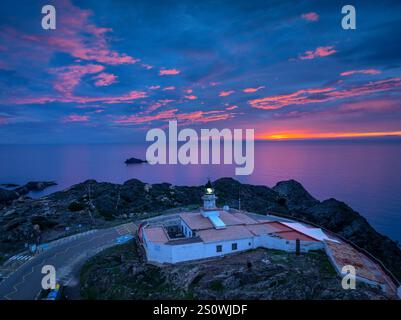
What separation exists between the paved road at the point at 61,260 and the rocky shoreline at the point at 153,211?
4387mm

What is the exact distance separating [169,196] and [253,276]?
1611 inches

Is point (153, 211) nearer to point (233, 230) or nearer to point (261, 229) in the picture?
point (233, 230)

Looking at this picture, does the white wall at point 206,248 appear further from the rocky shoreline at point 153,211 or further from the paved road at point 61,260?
the rocky shoreline at point 153,211

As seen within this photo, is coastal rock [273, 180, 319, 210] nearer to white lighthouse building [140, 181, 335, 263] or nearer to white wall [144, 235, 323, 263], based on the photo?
white lighthouse building [140, 181, 335, 263]

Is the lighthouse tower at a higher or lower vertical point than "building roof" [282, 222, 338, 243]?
higher

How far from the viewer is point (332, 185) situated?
109875 mm

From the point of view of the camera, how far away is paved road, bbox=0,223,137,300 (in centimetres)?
2195

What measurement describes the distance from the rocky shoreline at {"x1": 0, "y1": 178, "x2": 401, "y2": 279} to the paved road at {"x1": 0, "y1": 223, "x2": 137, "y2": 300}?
14.4 feet

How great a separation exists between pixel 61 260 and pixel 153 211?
23.8 metres

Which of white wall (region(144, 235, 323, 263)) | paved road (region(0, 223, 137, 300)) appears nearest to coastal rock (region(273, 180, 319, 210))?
white wall (region(144, 235, 323, 263))

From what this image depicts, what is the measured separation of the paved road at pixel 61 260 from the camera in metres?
22.0

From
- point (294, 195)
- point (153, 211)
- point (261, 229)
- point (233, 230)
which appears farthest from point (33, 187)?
point (261, 229)

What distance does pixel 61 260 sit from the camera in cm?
2709

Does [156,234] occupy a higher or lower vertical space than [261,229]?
lower
